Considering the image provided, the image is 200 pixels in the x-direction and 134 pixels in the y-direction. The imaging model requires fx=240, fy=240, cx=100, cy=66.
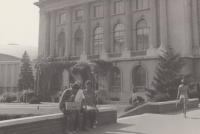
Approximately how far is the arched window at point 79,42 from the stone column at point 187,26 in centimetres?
1751

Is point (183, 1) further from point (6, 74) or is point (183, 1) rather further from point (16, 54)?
point (16, 54)

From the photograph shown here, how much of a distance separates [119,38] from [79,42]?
800cm

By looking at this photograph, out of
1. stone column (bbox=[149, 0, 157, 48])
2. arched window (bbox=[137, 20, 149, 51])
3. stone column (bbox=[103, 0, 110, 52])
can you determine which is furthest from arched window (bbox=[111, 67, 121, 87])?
stone column (bbox=[149, 0, 157, 48])

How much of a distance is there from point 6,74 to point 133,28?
3924cm

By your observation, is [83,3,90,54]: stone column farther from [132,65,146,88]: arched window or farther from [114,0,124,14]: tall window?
[132,65,146,88]: arched window

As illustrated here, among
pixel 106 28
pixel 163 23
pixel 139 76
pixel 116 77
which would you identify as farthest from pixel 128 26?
pixel 116 77

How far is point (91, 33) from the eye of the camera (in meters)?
41.1

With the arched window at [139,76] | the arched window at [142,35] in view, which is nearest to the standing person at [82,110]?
the arched window at [139,76]

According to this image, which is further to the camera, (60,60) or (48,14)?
(48,14)

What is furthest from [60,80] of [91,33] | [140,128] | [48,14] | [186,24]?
[140,128]

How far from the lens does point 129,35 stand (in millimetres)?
36875

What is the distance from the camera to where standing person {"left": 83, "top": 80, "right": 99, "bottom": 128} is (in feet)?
32.4

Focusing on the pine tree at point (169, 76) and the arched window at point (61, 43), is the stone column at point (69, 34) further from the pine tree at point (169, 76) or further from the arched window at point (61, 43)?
the pine tree at point (169, 76)

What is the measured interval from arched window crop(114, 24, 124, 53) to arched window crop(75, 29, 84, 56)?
6749mm
